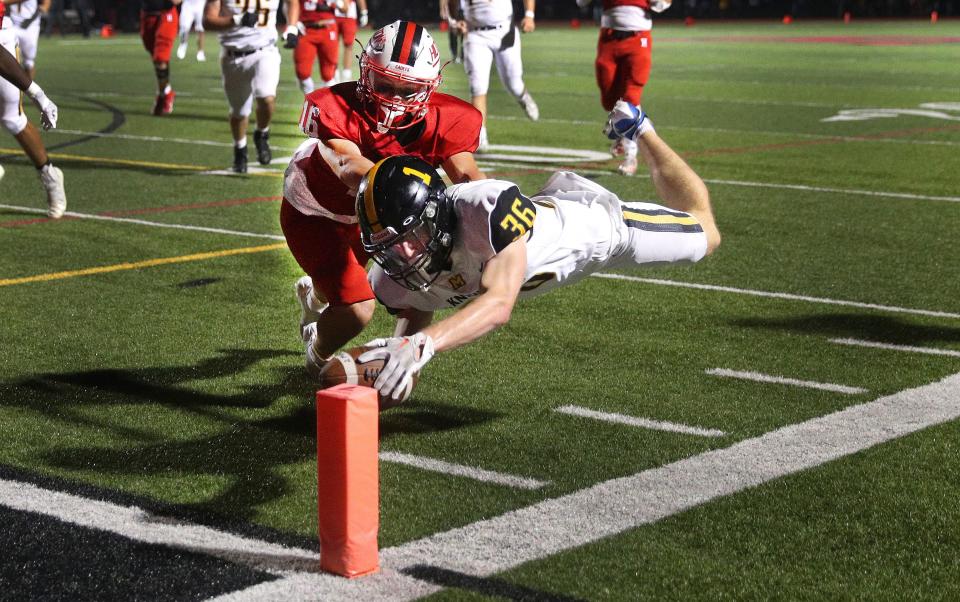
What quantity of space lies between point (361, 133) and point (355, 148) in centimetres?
14

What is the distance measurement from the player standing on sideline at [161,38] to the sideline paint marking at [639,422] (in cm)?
1116

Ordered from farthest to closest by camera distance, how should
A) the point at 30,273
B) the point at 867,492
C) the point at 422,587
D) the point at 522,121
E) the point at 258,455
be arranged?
the point at 522,121 < the point at 30,273 < the point at 258,455 < the point at 867,492 < the point at 422,587

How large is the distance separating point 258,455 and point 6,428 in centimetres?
88

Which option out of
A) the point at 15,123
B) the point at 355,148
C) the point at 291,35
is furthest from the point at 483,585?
the point at 291,35

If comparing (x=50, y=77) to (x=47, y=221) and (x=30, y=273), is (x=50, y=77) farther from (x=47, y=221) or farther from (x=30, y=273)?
(x=30, y=273)

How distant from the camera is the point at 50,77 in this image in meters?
21.4

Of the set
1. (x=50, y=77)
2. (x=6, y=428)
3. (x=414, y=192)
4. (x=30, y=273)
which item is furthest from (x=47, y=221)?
(x=50, y=77)

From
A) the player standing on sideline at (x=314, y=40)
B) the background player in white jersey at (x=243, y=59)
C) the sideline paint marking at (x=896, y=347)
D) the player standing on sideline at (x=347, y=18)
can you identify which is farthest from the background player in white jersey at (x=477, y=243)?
the player standing on sideline at (x=347, y=18)

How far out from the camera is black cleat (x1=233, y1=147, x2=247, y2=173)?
1073 centimetres

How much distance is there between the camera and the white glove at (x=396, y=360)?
3.38 m

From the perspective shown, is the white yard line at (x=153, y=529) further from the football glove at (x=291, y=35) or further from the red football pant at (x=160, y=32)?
the red football pant at (x=160, y=32)

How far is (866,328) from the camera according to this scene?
598 centimetres

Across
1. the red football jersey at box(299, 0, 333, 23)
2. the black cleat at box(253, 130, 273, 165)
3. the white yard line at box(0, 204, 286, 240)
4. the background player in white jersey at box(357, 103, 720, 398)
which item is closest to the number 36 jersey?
the background player in white jersey at box(357, 103, 720, 398)

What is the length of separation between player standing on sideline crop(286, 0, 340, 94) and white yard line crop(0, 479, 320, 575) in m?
10.4
